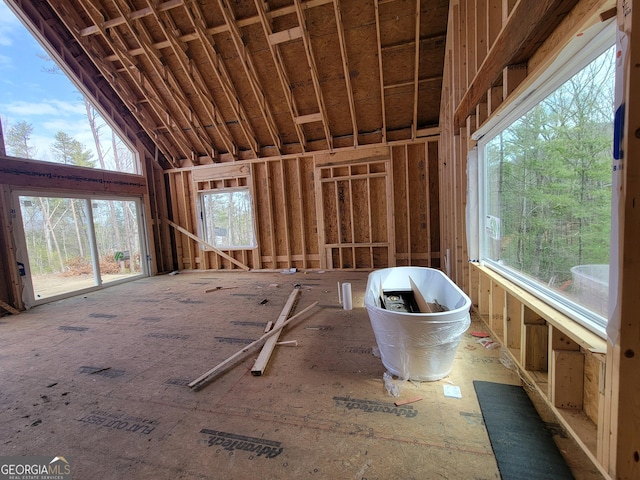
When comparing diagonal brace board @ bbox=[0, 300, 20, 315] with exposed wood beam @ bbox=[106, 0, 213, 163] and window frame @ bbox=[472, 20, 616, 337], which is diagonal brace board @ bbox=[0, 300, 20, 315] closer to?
exposed wood beam @ bbox=[106, 0, 213, 163]

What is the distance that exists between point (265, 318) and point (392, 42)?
16.2 ft

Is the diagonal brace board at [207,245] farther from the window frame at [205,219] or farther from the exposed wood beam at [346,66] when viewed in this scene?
the exposed wood beam at [346,66]

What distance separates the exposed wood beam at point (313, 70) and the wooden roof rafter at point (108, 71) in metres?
3.87

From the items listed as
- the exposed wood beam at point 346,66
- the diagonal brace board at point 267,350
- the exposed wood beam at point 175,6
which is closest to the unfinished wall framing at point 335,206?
the exposed wood beam at point 346,66

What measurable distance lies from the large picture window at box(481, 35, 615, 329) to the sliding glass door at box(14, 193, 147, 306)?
23.8ft

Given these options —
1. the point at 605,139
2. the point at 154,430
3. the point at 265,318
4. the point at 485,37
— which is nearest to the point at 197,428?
the point at 154,430

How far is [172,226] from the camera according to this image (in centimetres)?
758

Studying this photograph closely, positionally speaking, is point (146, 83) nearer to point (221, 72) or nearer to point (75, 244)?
point (221, 72)

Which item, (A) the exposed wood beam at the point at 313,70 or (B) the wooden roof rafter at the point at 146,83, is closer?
(A) the exposed wood beam at the point at 313,70

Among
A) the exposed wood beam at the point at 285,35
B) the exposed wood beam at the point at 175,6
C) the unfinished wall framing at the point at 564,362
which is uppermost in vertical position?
the exposed wood beam at the point at 175,6

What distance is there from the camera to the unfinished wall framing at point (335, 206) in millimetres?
5941

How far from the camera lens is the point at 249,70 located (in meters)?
4.94

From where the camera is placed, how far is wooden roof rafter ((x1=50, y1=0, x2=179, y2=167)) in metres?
4.70

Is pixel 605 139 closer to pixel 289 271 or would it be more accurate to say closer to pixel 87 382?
pixel 87 382
